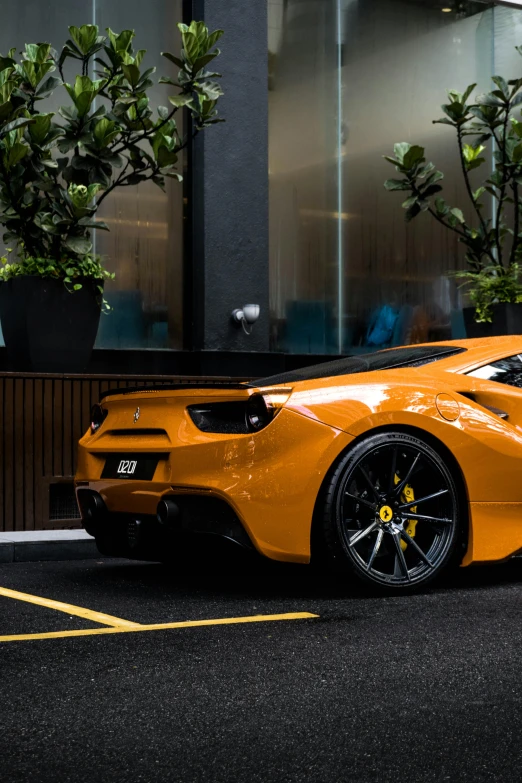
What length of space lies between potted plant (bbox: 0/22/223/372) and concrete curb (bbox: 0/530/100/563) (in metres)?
1.79

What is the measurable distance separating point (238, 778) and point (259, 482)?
7.84ft

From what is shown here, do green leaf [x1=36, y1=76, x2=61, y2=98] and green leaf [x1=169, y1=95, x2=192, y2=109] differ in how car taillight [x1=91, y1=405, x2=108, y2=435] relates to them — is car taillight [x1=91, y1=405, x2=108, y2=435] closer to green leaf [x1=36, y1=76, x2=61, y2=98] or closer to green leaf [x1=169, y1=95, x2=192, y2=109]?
green leaf [x1=36, y1=76, x2=61, y2=98]

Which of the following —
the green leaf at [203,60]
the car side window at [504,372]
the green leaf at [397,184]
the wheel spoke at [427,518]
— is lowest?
the wheel spoke at [427,518]

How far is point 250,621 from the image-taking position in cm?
482

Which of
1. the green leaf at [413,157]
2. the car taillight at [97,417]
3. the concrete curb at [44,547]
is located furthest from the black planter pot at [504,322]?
the car taillight at [97,417]

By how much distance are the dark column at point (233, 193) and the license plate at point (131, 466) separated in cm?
571

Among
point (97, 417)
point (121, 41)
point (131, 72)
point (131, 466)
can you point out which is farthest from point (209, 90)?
point (131, 466)

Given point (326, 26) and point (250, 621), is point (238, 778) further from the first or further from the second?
point (326, 26)

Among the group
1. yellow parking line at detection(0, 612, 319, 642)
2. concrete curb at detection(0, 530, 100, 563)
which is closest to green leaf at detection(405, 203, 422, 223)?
concrete curb at detection(0, 530, 100, 563)

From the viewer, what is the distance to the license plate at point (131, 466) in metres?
5.40

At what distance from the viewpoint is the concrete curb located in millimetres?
7332

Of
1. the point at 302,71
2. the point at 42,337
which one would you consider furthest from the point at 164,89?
the point at 42,337

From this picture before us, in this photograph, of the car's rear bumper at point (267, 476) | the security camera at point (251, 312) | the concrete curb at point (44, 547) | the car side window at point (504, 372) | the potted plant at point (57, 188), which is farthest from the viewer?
the security camera at point (251, 312)

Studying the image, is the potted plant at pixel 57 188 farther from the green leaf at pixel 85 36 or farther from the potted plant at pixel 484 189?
the potted plant at pixel 484 189
